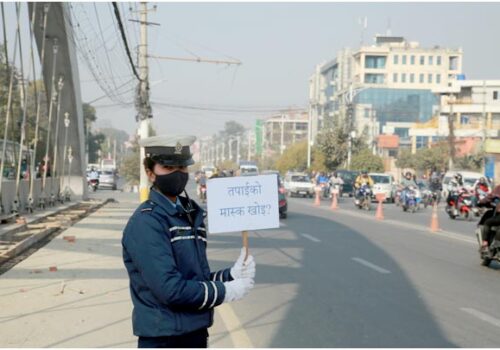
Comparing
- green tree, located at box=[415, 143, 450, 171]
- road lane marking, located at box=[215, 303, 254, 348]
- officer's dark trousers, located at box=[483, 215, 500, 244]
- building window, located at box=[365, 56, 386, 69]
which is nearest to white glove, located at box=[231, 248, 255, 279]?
road lane marking, located at box=[215, 303, 254, 348]

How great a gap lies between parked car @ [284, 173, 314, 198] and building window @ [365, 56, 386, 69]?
246ft

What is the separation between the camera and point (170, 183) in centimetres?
350

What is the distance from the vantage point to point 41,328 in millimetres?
7234

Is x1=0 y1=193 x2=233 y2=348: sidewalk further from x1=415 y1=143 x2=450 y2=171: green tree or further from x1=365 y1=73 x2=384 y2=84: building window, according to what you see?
x1=365 y1=73 x2=384 y2=84: building window

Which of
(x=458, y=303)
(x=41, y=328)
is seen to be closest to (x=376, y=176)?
(x=458, y=303)

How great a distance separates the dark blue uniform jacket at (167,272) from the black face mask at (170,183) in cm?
4

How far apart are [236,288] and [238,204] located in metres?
0.57

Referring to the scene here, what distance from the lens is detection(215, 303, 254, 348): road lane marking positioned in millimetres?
6820

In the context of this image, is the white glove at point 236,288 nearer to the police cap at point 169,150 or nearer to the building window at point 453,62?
the police cap at point 169,150

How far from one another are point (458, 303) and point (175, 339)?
251 inches

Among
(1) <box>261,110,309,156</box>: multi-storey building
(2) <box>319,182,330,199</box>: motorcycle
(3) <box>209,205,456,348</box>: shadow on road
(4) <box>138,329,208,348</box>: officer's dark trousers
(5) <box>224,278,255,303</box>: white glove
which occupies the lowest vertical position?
(2) <box>319,182,330,199</box>: motorcycle

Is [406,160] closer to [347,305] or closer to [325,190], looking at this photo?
[325,190]

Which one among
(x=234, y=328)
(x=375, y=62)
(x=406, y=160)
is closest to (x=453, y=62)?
(x=375, y=62)

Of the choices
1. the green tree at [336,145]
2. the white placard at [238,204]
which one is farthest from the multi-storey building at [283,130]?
the white placard at [238,204]
